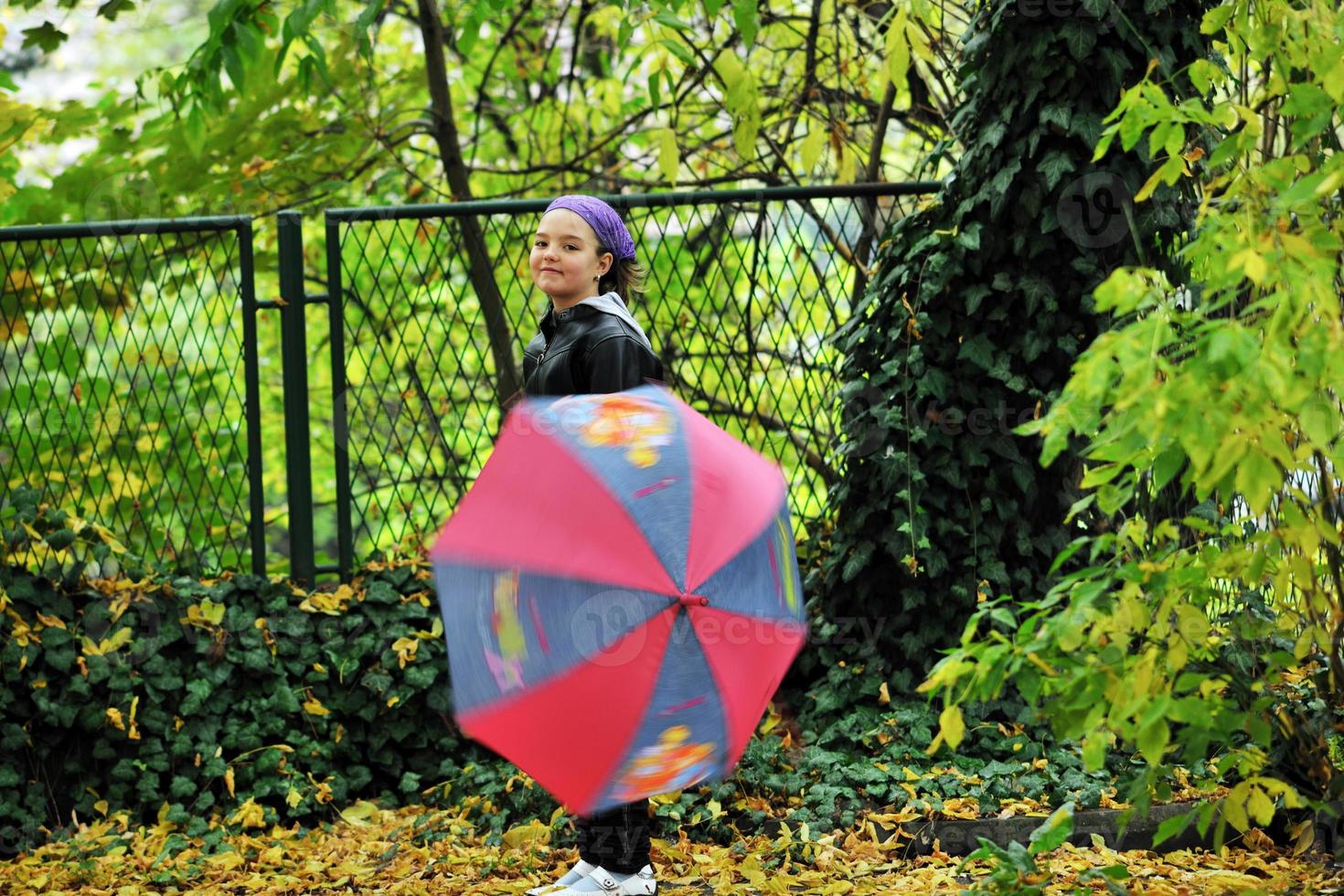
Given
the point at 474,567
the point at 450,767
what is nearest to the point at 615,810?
the point at 474,567

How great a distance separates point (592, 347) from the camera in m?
3.14

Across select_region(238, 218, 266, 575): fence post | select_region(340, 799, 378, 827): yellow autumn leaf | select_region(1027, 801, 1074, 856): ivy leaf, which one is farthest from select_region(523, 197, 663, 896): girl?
select_region(238, 218, 266, 575): fence post

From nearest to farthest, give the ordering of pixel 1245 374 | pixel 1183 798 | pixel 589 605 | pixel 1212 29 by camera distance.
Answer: pixel 1245 374
pixel 589 605
pixel 1212 29
pixel 1183 798

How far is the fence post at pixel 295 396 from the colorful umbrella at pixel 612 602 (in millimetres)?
2323

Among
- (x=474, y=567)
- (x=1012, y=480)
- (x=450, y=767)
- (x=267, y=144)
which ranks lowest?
(x=450, y=767)

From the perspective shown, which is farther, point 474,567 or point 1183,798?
point 1183,798

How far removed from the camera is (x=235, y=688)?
4.64 metres

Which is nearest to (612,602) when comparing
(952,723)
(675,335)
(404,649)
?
(952,723)

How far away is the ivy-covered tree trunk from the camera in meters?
4.26

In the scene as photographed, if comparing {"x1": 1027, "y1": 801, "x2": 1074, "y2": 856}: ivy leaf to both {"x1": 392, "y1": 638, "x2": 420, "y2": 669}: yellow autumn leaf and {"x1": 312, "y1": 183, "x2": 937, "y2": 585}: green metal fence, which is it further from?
{"x1": 392, "y1": 638, "x2": 420, "y2": 669}: yellow autumn leaf

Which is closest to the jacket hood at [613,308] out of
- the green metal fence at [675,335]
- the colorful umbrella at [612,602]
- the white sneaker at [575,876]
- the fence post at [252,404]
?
the colorful umbrella at [612,602]

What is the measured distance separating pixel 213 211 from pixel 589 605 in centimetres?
491

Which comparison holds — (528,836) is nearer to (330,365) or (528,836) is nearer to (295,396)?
(295,396)

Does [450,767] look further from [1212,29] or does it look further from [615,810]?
[1212,29]
